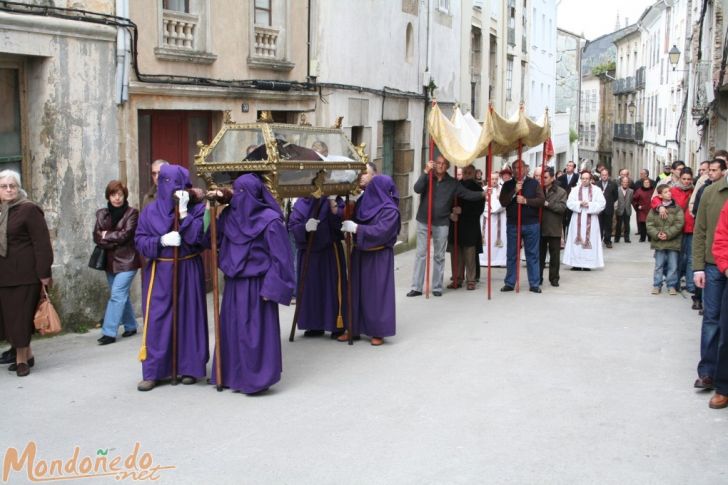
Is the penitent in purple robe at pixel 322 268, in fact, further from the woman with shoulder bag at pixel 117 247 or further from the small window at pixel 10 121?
the small window at pixel 10 121

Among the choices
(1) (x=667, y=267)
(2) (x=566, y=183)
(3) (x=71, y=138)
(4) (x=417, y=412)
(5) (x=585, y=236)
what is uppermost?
(3) (x=71, y=138)

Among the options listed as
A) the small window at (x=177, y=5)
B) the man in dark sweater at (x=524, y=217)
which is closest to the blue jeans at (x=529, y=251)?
the man in dark sweater at (x=524, y=217)

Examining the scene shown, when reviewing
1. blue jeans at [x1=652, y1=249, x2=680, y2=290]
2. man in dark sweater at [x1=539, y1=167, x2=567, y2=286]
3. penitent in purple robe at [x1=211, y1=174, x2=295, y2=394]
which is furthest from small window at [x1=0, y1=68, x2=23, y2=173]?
blue jeans at [x1=652, y1=249, x2=680, y2=290]

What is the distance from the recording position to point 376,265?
9875mm

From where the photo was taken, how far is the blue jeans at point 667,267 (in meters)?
13.1

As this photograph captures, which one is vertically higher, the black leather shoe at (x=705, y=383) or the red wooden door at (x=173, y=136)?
the red wooden door at (x=173, y=136)

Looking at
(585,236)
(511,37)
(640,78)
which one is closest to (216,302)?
(585,236)

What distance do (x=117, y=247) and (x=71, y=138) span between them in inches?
58.8

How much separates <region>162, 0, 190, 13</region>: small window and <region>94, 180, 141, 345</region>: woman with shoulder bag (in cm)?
338

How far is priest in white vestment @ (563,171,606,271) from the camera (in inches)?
641

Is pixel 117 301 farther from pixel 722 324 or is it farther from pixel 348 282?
pixel 722 324

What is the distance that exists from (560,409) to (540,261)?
7170 mm

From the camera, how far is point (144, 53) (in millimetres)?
11617

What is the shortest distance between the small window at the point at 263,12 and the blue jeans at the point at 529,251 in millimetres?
4630
